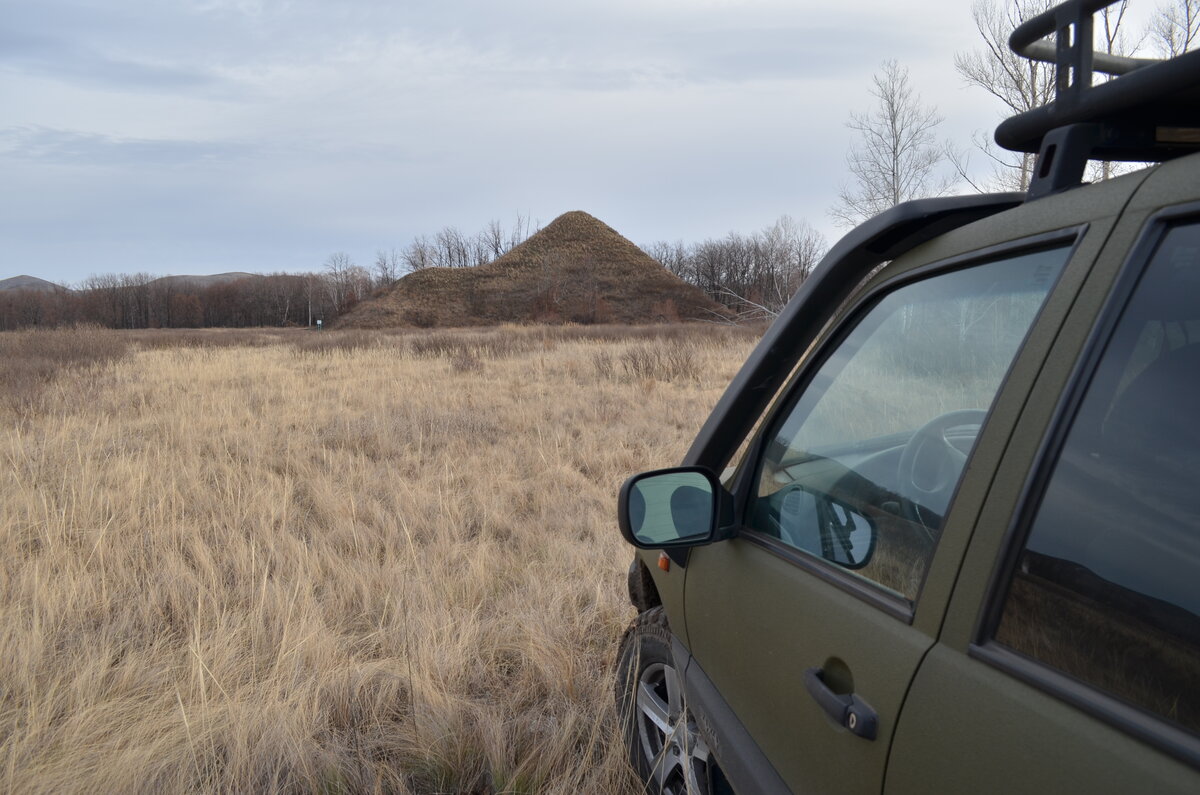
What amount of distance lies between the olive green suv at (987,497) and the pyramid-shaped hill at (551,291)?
53620 millimetres

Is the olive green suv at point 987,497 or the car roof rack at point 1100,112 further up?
the car roof rack at point 1100,112

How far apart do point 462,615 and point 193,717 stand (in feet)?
3.93

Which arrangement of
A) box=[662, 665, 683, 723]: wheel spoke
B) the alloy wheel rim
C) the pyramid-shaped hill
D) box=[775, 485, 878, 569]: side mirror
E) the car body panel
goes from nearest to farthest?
the car body panel
box=[775, 485, 878, 569]: side mirror
the alloy wheel rim
box=[662, 665, 683, 723]: wheel spoke
the pyramid-shaped hill

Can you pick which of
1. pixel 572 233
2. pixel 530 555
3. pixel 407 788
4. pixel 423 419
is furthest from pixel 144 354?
pixel 572 233

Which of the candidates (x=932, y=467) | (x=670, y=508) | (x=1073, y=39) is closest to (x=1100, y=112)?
(x=1073, y=39)

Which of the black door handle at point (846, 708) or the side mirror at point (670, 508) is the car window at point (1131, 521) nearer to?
the black door handle at point (846, 708)

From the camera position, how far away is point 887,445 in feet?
4.61

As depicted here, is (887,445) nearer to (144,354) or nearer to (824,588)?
(824,588)

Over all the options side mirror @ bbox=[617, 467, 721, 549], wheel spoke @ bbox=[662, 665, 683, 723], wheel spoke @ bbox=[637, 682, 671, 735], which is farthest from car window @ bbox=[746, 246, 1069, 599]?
wheel spoke @ bbox=[637, 682, 671, 735]

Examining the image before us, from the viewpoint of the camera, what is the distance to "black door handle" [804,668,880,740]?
1058mm

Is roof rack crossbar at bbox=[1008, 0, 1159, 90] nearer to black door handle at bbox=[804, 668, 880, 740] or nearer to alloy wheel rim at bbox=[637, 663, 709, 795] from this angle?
black door handle at bbox=[804, 668, 880, 740]

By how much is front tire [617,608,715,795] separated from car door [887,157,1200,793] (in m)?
0.96

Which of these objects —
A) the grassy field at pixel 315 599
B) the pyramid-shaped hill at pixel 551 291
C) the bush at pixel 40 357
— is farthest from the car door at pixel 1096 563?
the pyramid-shaped hill at pixel 551 291

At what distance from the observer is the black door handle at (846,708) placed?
106 cm
